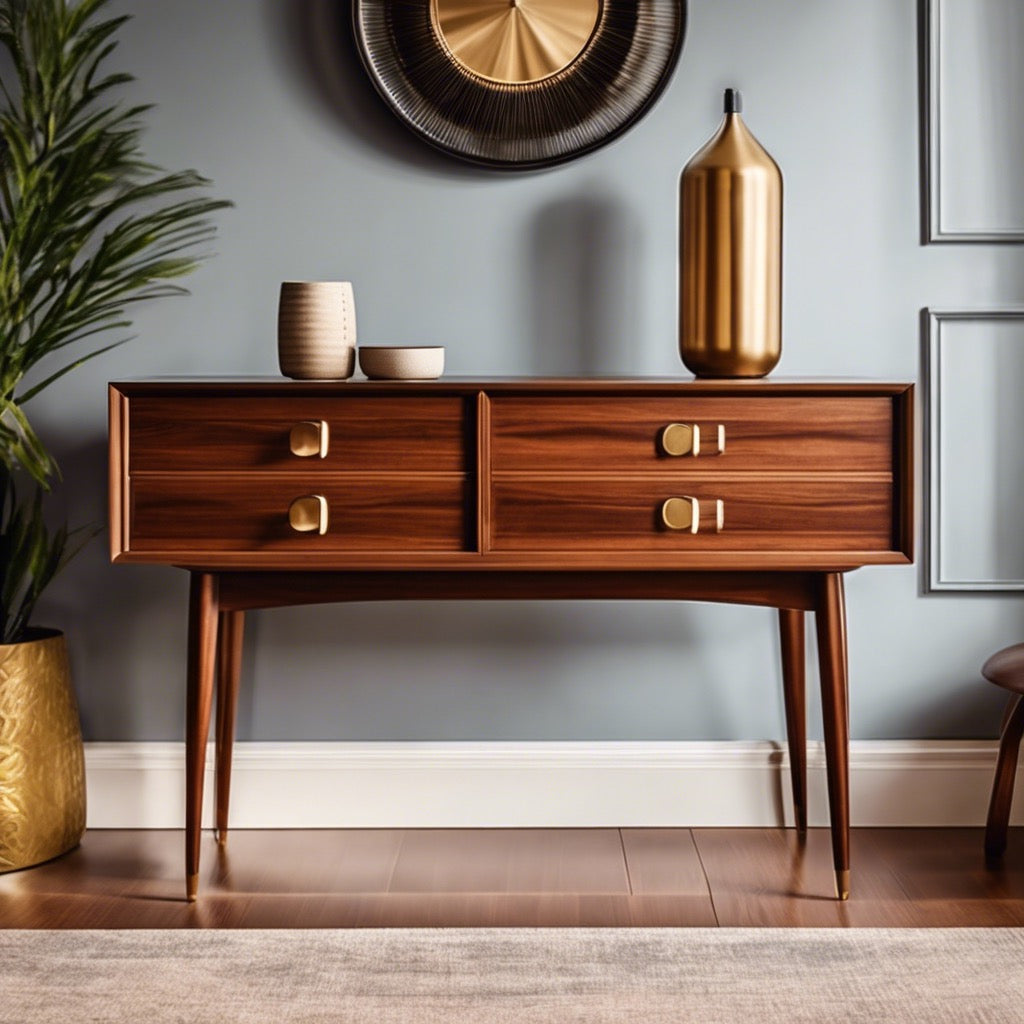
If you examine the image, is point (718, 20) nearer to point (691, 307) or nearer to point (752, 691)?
point (691, 307)

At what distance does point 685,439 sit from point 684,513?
0.11 m

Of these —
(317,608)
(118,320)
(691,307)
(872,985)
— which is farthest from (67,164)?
(872,985)

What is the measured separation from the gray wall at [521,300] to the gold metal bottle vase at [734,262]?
0.25m

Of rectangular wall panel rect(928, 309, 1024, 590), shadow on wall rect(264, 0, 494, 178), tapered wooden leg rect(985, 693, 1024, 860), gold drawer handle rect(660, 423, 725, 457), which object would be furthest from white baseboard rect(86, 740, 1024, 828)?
shadow on wall rect(264, 0, 494, 178)

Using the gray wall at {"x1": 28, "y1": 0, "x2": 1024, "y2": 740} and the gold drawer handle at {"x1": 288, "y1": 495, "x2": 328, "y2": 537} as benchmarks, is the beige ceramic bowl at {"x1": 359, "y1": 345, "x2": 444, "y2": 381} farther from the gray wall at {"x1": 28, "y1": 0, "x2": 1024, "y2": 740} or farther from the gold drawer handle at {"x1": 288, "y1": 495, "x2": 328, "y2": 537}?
the gray wall at {"x1": 28, "y1": 0, "x2": 1024, "y2": 740}

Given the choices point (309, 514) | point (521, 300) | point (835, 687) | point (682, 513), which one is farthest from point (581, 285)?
point (835, 687)

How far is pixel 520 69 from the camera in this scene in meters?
2.23

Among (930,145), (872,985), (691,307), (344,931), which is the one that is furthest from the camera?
(930,145)

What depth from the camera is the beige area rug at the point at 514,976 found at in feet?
5.16

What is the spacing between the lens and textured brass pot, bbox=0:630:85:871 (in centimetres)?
205

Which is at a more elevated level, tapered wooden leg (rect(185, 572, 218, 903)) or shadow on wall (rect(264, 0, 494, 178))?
shadow on wall (rect(264, 0, 494, 178))

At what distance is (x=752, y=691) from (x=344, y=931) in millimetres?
882

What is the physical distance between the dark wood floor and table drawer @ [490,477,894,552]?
549 millimetres

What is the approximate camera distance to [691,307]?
2018 mm
